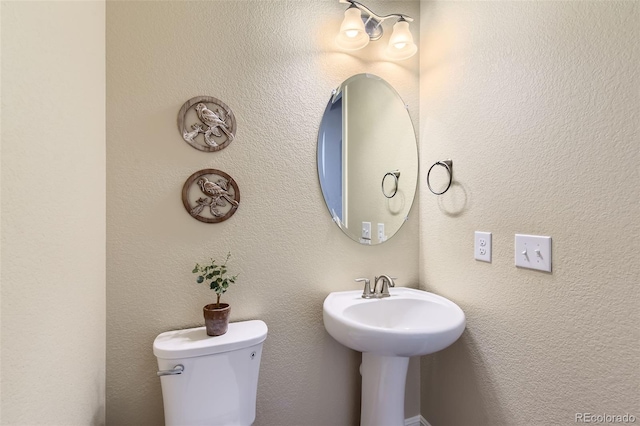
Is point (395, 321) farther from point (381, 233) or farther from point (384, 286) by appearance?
point (381, 233)

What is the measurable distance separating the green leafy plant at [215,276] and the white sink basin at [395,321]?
1.42 ft

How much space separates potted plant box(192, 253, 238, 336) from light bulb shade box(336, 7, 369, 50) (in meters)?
1.19

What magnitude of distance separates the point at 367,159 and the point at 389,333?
0.88m

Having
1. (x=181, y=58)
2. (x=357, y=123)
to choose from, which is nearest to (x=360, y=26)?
(x=357, y=123)

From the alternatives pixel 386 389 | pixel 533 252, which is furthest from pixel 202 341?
pixel 533 252

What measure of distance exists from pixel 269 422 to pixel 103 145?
137cm

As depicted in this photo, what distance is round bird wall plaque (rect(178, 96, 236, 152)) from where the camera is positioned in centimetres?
119

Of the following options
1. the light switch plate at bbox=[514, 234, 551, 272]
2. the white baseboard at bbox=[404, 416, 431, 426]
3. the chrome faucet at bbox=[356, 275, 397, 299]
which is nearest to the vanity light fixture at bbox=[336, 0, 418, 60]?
the light switch plate at bbox=[514, 234, 551, 272]

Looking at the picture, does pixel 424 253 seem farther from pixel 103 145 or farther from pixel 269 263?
pixel 103 145

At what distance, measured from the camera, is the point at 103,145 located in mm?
1097

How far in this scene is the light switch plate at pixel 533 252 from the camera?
95 cm

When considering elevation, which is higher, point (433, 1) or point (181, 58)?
point (433, 1)

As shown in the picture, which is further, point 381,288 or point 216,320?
point 381,288

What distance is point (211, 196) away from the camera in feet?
4.00
